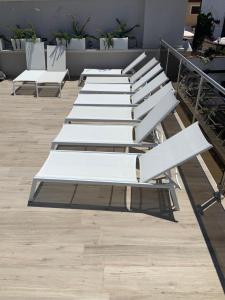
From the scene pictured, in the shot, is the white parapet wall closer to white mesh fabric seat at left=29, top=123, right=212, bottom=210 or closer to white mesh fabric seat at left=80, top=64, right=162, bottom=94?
white mesh fabric seat at left=80, top=64, right=162, bottom=94

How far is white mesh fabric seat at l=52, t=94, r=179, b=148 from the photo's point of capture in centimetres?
393

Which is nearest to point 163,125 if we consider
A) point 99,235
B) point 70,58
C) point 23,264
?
point 99,235

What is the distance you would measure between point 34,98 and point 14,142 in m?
2.34

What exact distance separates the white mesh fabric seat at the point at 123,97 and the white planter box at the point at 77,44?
2.81 meters

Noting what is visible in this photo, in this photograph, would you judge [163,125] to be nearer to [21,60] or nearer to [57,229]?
[57,229]

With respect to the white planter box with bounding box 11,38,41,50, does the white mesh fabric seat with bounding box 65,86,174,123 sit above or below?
below

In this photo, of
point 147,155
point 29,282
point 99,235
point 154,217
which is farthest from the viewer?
point 147,155

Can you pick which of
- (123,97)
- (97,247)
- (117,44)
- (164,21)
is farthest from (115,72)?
(97,247)

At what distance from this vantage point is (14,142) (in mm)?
4891

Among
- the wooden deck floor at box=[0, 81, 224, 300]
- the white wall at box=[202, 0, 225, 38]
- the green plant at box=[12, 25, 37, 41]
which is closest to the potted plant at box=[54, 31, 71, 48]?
the green plant at box=[12, 25, 37, 41]

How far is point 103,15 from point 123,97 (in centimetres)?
361

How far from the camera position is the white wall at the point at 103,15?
26.0 feet

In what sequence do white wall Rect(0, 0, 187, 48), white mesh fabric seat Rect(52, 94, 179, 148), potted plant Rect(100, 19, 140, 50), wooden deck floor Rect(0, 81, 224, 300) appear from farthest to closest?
potted plant Rect(100, 19, 140, 50)
white wall Rect(0, 0, 187, 48)
white mesh fabric seat Rect(52, 94, 179, 148)
wooden deck floor Rect(0, 81, 224, 300)

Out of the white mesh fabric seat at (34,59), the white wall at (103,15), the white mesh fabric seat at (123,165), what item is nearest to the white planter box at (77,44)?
the white wall at (103,15)
